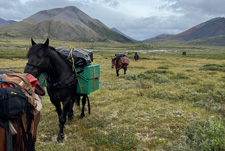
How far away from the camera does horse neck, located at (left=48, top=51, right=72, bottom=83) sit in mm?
4703

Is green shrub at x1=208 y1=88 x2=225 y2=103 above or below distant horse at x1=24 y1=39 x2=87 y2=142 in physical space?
below

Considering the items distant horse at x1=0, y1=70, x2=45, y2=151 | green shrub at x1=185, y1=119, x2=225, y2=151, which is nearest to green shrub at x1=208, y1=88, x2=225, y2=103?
green shrub at x1=185, y1=119, x2=225, y2=151

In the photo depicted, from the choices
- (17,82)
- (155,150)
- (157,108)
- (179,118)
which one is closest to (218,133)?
(155,150)

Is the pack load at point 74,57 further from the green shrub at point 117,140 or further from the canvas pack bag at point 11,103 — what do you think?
the canvas pack bag at point 11,103

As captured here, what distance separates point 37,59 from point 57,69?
980 mm

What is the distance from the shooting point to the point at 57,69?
4.85m

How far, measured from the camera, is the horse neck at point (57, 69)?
4703mm

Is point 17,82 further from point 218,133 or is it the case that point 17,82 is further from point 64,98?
point 218,133

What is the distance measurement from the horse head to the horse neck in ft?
1.40

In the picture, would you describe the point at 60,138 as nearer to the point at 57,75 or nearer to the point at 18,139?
the point at 57,75

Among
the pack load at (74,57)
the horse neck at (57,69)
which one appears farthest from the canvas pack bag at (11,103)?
the pack load at (74,57)

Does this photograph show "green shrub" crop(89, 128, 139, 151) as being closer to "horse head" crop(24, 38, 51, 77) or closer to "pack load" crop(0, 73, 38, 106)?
"horse head" crop(24, 38, 51, 77)

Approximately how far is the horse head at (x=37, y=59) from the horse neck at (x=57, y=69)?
0.43 meters

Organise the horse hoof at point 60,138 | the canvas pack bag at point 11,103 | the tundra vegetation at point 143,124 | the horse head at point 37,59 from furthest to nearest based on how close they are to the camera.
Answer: the horse hoof at point 60,138, the tundra vegetation at point 143,124, the horse head at point 37,59, the canvas pack bag at point 11,103
